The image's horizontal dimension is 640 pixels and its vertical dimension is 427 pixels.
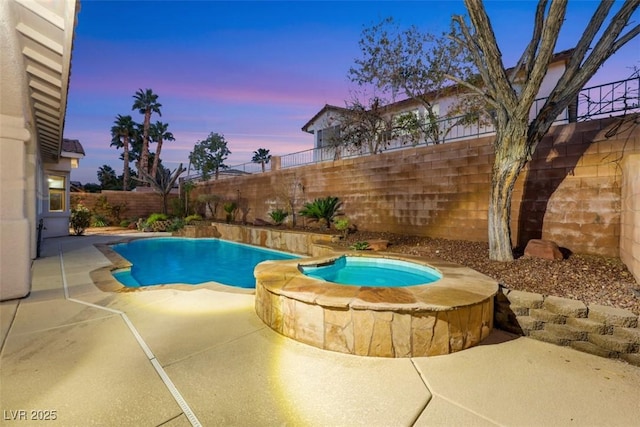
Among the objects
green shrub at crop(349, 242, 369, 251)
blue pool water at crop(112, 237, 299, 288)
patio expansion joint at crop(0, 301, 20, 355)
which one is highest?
green shrub at crop(349, 242, 369, 251)

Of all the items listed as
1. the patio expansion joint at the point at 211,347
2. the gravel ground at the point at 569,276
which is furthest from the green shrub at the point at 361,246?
the patio expansion joint at the point at 211,347

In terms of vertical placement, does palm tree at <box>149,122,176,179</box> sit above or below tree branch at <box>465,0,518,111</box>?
above

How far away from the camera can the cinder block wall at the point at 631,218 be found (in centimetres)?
322

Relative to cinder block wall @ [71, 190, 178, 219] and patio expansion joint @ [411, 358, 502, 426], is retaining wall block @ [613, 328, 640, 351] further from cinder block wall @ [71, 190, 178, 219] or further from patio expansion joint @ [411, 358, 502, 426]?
cinder block wall @ [71, 190, 178, 219]

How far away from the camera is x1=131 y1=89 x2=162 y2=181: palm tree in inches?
1100

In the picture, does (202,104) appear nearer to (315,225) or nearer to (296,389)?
(315,225)

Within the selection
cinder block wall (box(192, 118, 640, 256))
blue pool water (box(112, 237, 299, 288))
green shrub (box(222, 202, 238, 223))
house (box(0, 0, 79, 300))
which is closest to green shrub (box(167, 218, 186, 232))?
blue pool water (box(112, 237, 299, 288))

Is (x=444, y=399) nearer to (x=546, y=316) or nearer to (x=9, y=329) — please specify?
(x=546, y=316)

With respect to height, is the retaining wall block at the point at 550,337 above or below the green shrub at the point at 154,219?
below

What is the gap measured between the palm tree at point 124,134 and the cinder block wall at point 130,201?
1323 cm

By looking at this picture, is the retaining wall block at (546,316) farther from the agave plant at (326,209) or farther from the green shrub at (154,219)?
the green shrub at (154,219)

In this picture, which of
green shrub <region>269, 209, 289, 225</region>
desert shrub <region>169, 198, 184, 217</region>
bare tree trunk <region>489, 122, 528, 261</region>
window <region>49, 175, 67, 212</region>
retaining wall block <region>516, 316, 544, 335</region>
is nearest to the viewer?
retaining wall block <region>516, 316, 544, 335</region>

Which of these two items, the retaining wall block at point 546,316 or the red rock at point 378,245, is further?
the red rock at point 378,245

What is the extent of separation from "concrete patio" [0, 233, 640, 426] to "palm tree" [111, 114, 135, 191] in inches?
1221
